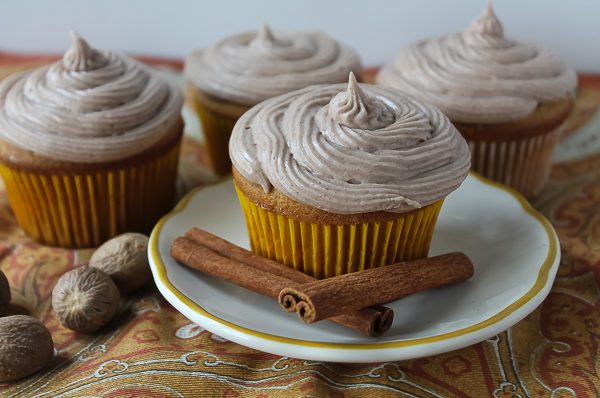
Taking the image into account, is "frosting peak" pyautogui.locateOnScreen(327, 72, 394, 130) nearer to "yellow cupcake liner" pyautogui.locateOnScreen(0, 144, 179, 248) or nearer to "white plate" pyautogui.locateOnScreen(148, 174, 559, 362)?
"white plate" pyautogui.locateOnScreen(148, 174, 559, 362)

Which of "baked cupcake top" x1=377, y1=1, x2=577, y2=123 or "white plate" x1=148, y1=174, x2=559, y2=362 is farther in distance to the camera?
"baked cupcake top" x1=377, y1=1, x2=577, y2=123

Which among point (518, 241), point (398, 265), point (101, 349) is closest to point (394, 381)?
point (398, 265)

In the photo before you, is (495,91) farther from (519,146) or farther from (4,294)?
(4,294)

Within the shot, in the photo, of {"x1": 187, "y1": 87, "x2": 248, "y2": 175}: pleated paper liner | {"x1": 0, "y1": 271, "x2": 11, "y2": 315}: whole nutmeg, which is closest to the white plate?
{"x1": 187, "y1": 87, "x2": 248, "y2": 175}: pleated paper liner

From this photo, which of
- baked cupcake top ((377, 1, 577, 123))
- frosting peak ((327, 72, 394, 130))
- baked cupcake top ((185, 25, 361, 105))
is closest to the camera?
frosting peak ((327, 72, 394, 130))

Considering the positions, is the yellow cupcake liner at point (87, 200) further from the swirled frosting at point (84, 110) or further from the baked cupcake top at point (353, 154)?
the baked cupcake top at point (353, 154)
